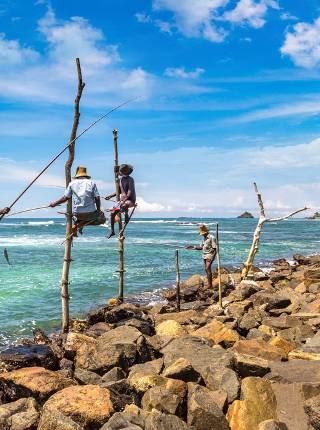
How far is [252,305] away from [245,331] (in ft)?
7.85

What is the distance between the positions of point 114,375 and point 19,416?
1.62 m

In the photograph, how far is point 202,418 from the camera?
17.0 ft

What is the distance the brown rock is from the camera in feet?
23.8

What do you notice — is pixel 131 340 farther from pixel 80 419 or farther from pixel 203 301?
pixel 203 301

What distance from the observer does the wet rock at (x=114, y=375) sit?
21.6ft

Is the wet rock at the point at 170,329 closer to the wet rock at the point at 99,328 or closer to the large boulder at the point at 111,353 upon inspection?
the wet rock at the point at 99,328

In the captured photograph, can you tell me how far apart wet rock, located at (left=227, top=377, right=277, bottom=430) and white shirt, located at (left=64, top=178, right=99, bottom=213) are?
4.64 metres

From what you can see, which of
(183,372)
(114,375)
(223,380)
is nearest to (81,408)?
(114,375)

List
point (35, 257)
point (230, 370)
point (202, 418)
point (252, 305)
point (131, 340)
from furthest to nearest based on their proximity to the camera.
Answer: point (35, 257), point (252, 305), point (131, 340), point (230, 370), point (202, 418)

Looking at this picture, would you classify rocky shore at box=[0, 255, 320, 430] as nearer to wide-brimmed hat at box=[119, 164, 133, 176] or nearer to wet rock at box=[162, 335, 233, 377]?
wet rock at box=[162, 335, 233, 377]

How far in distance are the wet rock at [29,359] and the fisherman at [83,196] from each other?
2660 mm

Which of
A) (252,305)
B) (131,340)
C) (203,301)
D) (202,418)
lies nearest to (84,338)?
(131,340)

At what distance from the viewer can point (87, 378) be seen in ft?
21.9

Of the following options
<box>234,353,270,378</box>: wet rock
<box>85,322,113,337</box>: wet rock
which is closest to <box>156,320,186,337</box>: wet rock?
<box>85,322,113,337</box>: wet rock
